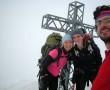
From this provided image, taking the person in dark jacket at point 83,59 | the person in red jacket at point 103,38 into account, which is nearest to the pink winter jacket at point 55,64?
the person in dark jacket at point 83,59

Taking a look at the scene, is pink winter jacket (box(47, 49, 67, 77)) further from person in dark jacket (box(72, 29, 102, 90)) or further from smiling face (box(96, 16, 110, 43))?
smiling face (box(96, 16, 110, 43))

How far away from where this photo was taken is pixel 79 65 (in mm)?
4355

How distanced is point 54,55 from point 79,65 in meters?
0.46

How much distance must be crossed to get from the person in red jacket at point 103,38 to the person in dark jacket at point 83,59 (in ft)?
5.55

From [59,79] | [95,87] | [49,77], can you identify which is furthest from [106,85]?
[59,79]

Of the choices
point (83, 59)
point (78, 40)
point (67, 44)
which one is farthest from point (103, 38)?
point (67, 44)

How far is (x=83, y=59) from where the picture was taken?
4184 mm

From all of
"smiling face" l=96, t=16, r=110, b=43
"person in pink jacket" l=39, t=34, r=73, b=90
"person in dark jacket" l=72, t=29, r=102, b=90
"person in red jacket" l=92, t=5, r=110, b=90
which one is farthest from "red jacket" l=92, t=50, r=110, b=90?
"person in pink jacket" l=39, t=34, r=73, b=90

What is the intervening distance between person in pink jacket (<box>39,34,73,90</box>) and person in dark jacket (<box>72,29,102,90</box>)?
0.14 meters

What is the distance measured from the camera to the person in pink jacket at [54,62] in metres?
4.48

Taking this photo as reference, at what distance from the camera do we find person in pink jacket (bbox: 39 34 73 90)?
14.7 feet

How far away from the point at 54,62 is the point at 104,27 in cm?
231

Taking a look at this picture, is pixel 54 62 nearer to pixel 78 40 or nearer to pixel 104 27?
pixel 78 40

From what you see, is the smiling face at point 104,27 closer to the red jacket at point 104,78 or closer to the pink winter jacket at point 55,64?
the red jacket at point 104,78
